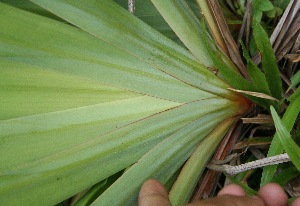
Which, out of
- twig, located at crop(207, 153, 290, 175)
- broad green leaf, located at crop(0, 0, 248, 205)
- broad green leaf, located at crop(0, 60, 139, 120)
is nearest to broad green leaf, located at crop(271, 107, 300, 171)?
twig, located at crop(207, 153, 290, 175)

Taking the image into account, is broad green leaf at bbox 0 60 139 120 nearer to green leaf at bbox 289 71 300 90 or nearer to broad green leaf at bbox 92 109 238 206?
broad green leaf at bbox 92 109 238 206

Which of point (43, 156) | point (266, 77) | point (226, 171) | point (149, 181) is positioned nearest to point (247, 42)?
point (266, 77)

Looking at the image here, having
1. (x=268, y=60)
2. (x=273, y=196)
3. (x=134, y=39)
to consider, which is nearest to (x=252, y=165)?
(x=273, y=196)

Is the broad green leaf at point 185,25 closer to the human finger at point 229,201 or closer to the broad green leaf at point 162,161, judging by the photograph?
the broad green leaf at point 162,161

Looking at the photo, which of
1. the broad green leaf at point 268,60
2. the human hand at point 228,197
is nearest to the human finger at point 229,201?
the human hand at point 228,197

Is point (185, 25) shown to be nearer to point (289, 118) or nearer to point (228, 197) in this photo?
point (289, 118)

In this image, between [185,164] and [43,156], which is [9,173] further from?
[185,164]
